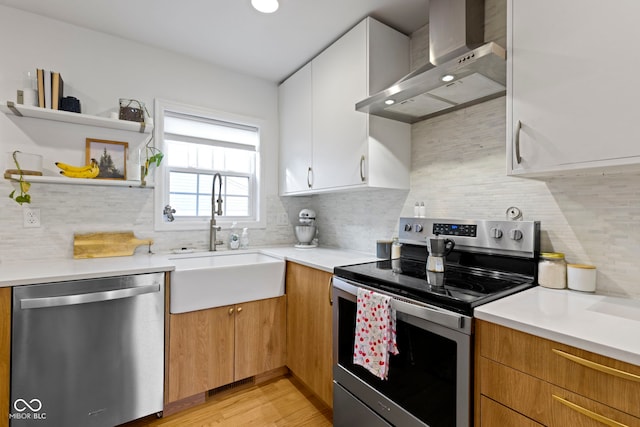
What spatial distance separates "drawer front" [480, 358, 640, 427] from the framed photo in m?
2.43

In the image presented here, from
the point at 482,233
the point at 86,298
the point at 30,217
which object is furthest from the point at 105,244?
the point at 482,233

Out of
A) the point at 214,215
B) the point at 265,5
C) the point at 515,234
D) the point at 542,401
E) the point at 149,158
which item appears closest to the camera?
the point at 542,401

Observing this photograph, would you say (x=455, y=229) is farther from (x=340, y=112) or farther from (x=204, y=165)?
(x=204, y=165)

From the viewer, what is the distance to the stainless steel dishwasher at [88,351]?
1386mm

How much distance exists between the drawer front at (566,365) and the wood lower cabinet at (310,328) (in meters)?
0.94

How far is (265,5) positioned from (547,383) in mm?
2200

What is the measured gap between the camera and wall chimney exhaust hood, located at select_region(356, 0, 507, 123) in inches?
50.5

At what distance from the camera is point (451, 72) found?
128cm

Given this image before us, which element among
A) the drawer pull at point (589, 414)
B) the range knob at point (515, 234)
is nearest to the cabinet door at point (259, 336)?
the range knob at point (515, 234)

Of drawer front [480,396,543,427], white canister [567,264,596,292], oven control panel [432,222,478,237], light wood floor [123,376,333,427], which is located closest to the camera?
drawer front [480,396,543,427]

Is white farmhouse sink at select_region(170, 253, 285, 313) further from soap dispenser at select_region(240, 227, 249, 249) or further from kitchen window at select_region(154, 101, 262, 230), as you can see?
kitchen window at select_region(154, 101, 262, 230)

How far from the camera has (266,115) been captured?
282 cm

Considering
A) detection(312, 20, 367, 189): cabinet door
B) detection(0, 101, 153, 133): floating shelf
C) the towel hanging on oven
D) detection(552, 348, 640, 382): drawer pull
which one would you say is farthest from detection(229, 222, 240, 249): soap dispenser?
detection(552, 348, 640, 382): drawer pull

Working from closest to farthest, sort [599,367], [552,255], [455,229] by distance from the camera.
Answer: [599,367] → [552,255] → [455,229]
